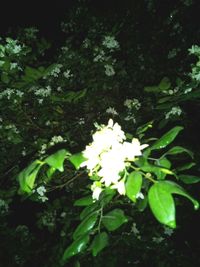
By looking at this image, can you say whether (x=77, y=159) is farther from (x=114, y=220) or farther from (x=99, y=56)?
(x=99, y=56)

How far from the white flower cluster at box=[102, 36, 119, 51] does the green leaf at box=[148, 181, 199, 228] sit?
247cm

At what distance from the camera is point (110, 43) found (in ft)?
10.9

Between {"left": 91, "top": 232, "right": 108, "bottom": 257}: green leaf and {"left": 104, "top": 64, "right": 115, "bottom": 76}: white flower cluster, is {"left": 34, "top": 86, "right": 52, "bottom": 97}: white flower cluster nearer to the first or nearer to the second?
{"left": 104, "top": 64, "right": 115, "bottom": 76}: white flower cluster

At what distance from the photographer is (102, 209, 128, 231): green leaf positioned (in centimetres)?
128

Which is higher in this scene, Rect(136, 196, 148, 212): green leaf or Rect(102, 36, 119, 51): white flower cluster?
Rect(102, 36, 119, 51): white flower cluster

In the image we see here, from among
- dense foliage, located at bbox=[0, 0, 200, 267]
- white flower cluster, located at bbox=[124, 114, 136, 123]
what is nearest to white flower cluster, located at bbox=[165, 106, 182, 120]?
dense foliage, located at bbox=[0, 0, 200, 267]

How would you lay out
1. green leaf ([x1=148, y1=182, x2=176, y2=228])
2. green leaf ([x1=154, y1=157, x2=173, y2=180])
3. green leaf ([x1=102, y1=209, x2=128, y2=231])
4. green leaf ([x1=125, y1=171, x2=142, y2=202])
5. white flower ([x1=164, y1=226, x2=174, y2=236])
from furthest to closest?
white flower ([x1=164, y1=226, x2=174, y2=236]), green leaf ([x1=102, y1=209, x2=128, y2=231]), green leaf ([x1=154, y1=157, x2=173, y2=180]), green leaf ([x1=125, y1=171, x2=142, y2=202]), green leaf ([x1=148, y1=182, x2=176, y2=228])

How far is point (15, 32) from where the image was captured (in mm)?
3971

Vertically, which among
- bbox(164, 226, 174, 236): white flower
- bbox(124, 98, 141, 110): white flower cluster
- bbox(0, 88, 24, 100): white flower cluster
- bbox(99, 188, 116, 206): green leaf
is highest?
bbox(0, 88, 24, 100): white flower cluster

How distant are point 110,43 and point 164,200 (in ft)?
8.50

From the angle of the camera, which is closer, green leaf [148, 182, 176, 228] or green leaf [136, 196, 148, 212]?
green leaf [148, 182, 176, 228]

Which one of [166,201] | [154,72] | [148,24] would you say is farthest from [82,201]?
[148,24]

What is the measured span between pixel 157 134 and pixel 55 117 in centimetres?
92

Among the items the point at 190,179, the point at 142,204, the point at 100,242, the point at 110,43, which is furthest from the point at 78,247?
the point at 110,43
